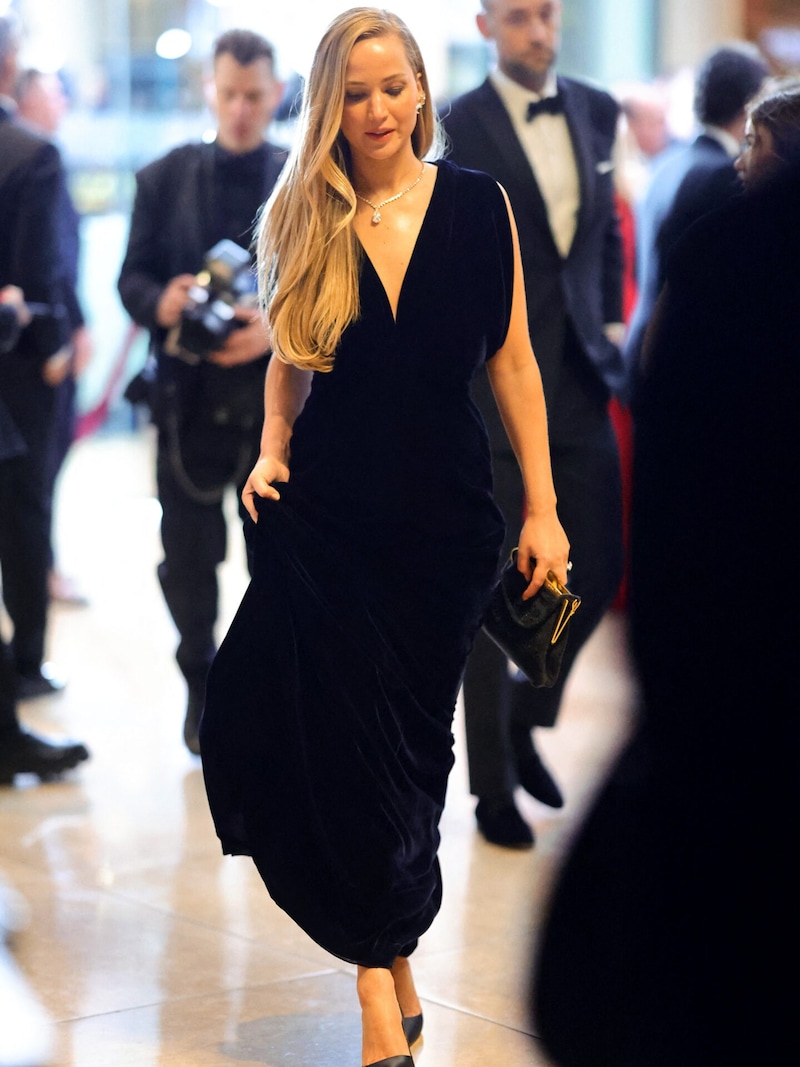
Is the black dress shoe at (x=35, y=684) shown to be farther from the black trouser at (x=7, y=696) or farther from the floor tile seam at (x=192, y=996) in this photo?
the floor tile seam at (x=192, y=996)

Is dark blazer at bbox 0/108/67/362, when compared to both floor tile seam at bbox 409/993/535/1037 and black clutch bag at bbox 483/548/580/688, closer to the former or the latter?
black clutch bag at bbox 483/548/580/688

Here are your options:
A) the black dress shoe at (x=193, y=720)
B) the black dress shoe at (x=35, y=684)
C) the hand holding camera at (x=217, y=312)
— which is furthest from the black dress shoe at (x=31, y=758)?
the hand holding camera at (x=217, y=312)

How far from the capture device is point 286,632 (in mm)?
2658

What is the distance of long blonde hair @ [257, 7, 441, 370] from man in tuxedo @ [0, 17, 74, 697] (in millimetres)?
2190

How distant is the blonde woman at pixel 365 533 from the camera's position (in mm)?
2604

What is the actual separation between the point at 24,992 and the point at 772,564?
213 centimetres

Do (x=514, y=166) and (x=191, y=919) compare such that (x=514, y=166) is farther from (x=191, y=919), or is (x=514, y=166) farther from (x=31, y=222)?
(x=191, y=919)

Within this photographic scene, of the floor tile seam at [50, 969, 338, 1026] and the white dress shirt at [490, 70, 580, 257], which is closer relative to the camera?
the floor tile seam at [50, 969, 338, 1026]

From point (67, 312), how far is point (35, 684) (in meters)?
1.25

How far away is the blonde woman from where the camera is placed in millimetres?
2604

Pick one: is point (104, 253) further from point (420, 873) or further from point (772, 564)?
point (772, 564)

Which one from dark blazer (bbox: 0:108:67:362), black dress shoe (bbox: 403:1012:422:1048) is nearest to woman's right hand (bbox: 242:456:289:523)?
black dress shoe (bbox: 403:1012:422:1048)

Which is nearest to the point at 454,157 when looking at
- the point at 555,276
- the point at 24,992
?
the point at 555,276

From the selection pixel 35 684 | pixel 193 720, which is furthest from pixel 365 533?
pixel 35 684
